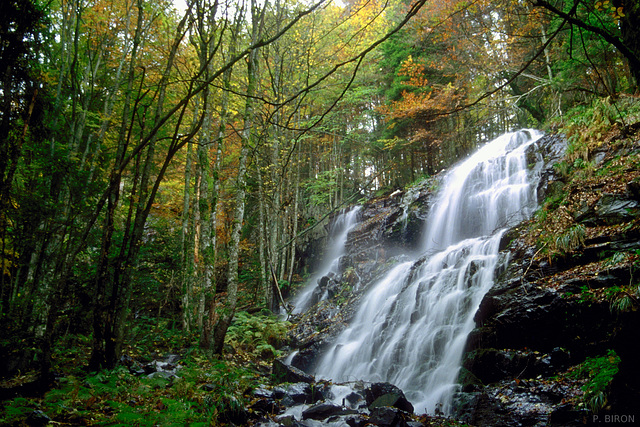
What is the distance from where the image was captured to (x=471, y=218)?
1117 cm

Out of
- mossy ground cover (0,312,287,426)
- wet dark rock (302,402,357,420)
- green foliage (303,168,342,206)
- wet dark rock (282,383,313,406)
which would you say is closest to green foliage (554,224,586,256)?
wet dark rock (302,402,357,420)

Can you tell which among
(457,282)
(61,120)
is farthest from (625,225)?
(61,120)

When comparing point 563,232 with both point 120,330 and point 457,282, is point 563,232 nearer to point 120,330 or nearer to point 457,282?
point 457,282

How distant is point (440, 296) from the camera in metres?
7.65

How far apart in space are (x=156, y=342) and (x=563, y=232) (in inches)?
326

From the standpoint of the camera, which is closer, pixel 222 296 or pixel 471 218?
pixel 471 218

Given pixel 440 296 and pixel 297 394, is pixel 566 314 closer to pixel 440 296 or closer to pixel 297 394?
pixel 440 296

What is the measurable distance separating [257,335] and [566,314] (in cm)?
660

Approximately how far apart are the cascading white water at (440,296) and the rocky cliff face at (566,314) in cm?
57

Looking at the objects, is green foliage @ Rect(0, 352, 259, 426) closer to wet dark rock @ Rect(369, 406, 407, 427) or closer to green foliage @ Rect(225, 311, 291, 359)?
wet dark rock @ Rect(369, 406, 407, 427)

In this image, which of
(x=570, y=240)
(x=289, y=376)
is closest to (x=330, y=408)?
(x=289, y=376)

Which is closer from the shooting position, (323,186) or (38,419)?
(38,419)

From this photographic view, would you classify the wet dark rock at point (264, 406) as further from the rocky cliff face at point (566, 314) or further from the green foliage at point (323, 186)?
the green foliage at point (323, 186)

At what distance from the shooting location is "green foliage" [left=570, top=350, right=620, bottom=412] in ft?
12.3
